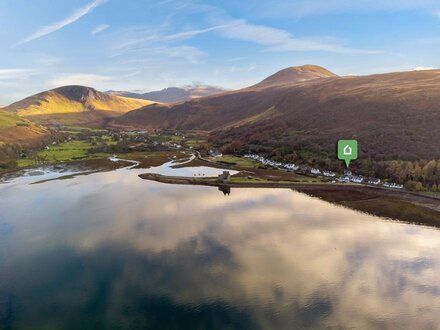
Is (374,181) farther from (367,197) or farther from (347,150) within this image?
(347,150)

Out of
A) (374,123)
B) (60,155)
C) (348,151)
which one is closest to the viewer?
(348,151)

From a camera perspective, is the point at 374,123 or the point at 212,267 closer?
the point at 212,267

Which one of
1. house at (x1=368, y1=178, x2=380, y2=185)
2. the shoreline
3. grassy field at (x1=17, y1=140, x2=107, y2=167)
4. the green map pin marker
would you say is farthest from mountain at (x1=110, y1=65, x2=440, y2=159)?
grassy field at (x1=17, y1=140, x2=107, y2=167)

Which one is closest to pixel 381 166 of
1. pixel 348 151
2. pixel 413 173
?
pixel 413 173

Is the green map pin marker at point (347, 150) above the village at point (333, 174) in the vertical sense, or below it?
above

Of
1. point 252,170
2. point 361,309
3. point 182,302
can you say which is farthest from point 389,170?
point 182,302

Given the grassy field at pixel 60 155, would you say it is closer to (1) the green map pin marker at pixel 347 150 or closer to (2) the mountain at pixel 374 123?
(2) the mountain at pixel 374 123

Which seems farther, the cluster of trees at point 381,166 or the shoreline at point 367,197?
the cluster of trees at point 381,166

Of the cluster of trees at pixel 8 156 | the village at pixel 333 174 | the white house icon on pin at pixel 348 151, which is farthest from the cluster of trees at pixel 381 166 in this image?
the cluster of trees at pixel 8 156
